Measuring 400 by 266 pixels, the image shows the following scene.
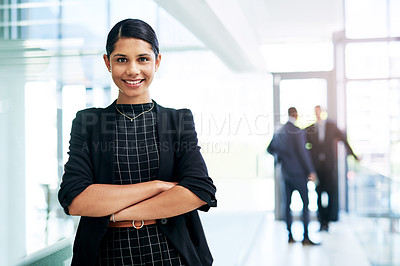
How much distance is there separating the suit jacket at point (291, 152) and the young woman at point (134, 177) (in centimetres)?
186

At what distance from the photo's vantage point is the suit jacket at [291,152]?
10.3 ft

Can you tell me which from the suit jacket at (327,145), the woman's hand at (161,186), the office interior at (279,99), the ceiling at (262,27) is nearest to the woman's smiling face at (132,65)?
the woman's hand at (161,186)

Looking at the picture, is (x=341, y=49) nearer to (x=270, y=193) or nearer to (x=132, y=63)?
(x=270, y=193)

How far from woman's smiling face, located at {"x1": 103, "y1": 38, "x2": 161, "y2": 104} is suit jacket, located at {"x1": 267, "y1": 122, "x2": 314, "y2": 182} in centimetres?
195

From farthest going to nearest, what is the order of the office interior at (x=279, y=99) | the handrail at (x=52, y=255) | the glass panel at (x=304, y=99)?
the glass panel at (x=304, y=99)
the office interior at (x=279, y=99)
the handrail at (x=52, y=255)

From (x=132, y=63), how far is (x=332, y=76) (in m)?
2.22

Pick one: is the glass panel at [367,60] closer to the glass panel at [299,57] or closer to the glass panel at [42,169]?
the glass panel at [299,57]

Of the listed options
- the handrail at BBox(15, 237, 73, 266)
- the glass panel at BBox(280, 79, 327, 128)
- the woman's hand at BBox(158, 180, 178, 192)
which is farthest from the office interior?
the woman's hand at BBox(158, 180, 178, 192)

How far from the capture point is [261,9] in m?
3.24

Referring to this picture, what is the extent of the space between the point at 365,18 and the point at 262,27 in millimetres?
780

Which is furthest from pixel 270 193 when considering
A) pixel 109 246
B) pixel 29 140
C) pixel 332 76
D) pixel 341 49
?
pixel 109 246

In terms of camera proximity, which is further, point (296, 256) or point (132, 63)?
point (296, 256)

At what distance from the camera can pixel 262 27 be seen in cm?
324

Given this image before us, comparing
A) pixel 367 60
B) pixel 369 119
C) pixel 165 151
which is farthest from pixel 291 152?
pixel 165 151
